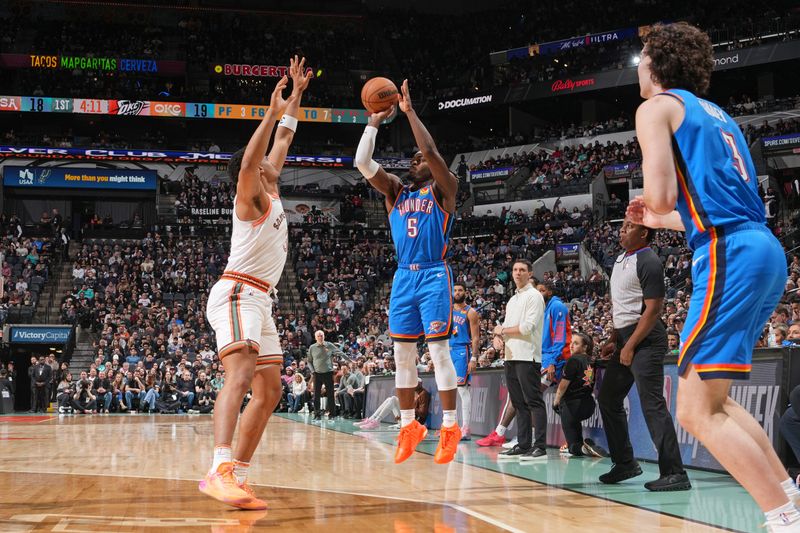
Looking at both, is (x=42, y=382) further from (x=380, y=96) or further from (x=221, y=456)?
(x=221, y=456)

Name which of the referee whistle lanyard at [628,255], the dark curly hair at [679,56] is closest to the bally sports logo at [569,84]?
the referee whistle lanyard at [628,255]

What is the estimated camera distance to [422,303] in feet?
19.4

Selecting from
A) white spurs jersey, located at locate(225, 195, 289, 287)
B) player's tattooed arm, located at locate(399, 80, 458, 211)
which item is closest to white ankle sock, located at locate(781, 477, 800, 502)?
white spurs jersey, located at locate(225, 195, 289, 287)

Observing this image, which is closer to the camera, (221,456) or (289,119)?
(221,456)

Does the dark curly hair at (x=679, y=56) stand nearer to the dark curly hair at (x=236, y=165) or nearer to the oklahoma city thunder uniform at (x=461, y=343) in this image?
the dark curly hair at (x=236, y=165)

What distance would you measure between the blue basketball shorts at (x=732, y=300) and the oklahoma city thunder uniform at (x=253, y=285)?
2.57 m

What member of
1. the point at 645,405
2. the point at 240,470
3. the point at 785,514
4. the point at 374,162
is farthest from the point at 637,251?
the point at 785,514

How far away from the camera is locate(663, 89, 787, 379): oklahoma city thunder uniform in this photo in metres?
2.84

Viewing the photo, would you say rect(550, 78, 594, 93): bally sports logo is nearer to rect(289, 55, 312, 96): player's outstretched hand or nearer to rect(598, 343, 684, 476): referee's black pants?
rect(598, 343, 684, 476): referee's black pants

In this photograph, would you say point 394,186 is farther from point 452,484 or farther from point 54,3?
point 54,3

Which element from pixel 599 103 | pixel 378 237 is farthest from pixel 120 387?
pixel 599 103

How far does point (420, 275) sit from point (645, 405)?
71.5 inches

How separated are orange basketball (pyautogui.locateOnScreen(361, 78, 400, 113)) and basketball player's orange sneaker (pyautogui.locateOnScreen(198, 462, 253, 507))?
9.38 feet

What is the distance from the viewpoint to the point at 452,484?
554cm
